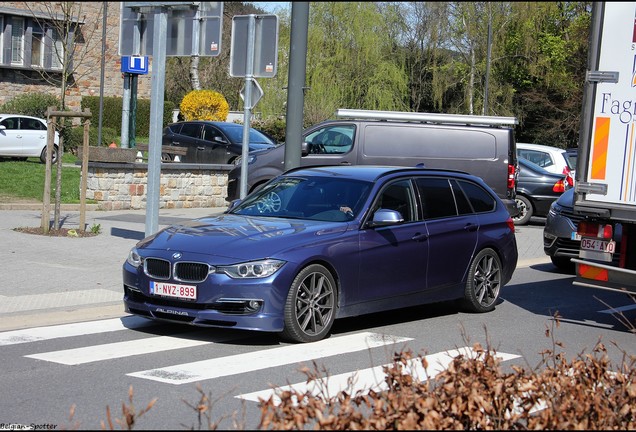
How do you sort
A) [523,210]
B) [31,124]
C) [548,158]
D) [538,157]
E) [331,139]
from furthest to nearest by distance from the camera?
[31,124] < [538,157] < [548,158] < [523,210] < [331,139]

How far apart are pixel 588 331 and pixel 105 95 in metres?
35.9

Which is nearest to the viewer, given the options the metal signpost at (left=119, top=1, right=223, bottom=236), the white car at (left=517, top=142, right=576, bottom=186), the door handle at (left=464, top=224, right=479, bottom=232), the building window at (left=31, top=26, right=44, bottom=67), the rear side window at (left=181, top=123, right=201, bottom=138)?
the door handle at (left=464, top=224, right=479, bottom=232)

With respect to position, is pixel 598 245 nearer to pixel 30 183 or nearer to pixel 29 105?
pixel 30 183

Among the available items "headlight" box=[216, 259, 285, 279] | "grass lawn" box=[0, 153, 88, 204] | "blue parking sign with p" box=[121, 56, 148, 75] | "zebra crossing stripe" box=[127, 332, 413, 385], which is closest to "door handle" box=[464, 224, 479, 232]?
"zebra crossing stripe" box=[127, 332, 413, 385]

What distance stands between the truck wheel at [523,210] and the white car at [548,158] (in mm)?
967

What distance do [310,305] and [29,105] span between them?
32.1 metres

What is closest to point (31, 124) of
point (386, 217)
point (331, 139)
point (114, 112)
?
point (114, 112)

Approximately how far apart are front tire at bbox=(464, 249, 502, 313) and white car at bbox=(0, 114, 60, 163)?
21.1m

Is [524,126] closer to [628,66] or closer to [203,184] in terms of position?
[203,184]

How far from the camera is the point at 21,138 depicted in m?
30.4

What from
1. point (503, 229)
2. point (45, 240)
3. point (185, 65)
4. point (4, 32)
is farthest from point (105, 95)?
point (503, 229)

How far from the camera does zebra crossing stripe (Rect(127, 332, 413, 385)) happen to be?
7652 mm

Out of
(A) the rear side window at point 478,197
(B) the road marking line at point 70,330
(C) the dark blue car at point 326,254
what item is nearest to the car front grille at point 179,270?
(C) the dark blue car at point 326,254

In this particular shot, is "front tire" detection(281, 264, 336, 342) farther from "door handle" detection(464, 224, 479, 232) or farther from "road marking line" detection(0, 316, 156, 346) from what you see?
"door handle" detection(464, 224, 479, 232)
